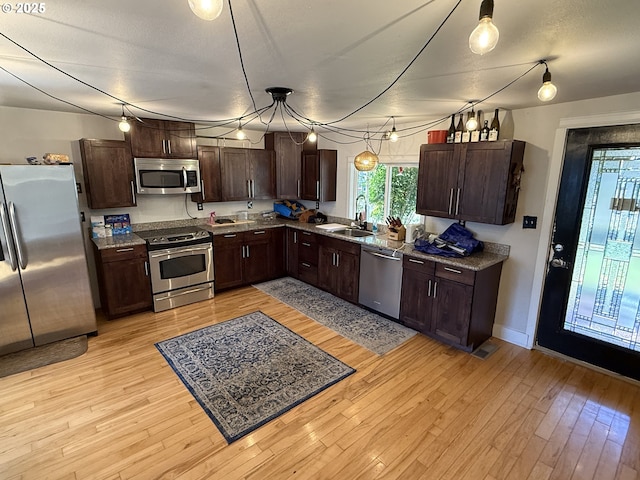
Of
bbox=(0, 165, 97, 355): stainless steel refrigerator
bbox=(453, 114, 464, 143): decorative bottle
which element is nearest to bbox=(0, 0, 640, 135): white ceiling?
bbox=(453, 114, 464, 143): decorative bottle

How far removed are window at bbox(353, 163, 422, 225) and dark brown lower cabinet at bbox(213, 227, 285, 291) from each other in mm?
1410

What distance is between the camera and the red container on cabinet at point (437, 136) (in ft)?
11.7

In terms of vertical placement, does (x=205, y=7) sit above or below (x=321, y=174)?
above

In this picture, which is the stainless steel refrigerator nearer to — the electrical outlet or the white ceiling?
the white ceiling

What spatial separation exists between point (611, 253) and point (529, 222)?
675mm

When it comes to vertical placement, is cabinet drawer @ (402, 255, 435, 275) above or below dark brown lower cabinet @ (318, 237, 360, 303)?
above

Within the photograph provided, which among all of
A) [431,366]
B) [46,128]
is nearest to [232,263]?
[46,128]

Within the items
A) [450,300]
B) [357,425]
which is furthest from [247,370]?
[450,300]

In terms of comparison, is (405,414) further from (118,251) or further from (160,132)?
(160,132)

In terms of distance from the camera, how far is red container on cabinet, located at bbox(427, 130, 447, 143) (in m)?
3.57

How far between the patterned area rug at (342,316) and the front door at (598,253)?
5.10 ft

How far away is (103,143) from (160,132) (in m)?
0.65

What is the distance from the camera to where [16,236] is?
2.95 m

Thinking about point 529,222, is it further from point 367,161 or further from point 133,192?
point 133,192
